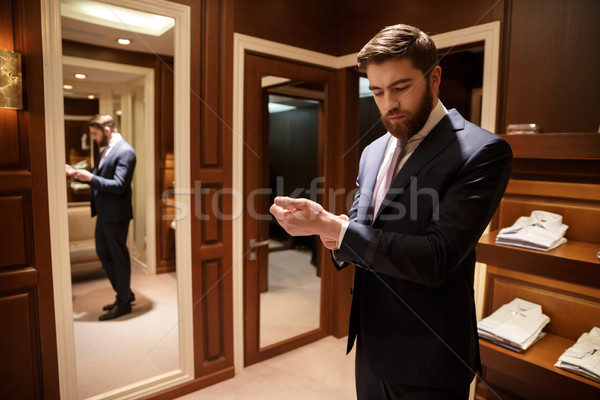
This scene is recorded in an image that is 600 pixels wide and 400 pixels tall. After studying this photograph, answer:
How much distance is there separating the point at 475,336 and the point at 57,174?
1898mm

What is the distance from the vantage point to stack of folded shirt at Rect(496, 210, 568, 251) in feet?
5.76

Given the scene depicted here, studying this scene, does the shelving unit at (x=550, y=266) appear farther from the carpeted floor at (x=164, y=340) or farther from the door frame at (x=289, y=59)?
the carpeted floor at (x=164, y=340)

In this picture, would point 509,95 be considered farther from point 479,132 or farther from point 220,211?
point 220,211

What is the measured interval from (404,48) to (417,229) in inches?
18.2

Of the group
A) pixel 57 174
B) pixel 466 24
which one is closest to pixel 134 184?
pixel 57 174

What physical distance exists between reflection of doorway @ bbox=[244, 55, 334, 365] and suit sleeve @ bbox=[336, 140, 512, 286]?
5.82 ft

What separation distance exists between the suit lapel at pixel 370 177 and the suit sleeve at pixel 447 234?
9.5 inches

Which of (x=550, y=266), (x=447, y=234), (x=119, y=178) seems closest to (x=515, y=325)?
(x=550, y=266)

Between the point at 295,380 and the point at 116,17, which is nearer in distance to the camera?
the point at 295,380

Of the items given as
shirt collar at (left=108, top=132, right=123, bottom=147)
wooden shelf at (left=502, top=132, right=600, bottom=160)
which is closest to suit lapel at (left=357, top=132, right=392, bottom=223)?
wooden shelf at (left=502, top=132, right=600, bottom=160)

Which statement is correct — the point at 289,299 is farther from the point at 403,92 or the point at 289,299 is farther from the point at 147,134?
the point at 403,92

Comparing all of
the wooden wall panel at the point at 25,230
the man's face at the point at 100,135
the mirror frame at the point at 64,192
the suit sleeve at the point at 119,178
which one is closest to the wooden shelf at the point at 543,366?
the mirror frame at the point at 64,192

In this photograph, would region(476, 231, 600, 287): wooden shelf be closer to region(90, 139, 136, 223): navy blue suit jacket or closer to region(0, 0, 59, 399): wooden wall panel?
region(0, 0, 59, 399): wooden wall panel

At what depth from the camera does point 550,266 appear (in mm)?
1670
